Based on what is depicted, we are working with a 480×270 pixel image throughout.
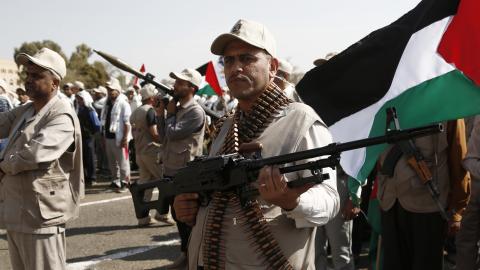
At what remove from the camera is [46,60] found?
4.46m

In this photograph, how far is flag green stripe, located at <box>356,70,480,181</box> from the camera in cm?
336

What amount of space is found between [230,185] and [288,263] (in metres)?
0.52

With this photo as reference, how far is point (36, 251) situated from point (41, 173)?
25.5 inches

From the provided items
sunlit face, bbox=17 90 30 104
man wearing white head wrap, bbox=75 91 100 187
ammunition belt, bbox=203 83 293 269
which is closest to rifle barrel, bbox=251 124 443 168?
ammunition belt, bbox=203 83 293 269

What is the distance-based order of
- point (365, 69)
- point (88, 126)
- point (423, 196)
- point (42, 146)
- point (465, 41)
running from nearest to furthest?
1. point (465, 41)
2. point (365, 69)
3. point (42, 146)
4. point (423, 196)
5. point (88, 126)

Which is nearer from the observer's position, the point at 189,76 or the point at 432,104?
the point at 432,104

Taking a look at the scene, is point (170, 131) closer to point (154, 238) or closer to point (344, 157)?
point (154, 238)

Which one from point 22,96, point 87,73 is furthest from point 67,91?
point 87,73

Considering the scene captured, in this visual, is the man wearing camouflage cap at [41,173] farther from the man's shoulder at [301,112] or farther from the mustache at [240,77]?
the man's shoulder at [301,112]

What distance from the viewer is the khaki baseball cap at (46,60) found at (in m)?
4.36

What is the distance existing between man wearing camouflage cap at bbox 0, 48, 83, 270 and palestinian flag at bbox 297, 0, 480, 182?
2.13 metres

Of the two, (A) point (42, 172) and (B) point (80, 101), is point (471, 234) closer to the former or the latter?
(A) point (42, 172)

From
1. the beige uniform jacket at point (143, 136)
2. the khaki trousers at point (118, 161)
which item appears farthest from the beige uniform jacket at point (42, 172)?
the khaki trousers at point (118, 161)

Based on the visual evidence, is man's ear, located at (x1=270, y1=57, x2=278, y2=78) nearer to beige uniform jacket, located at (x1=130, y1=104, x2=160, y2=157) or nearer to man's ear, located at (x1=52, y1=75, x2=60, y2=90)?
man's ear, located at (x1=52, y1=75, x2=60, y2=90)
